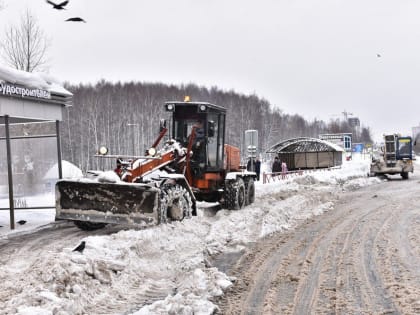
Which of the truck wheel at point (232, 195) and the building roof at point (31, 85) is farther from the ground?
the building roof at point (31, 85)

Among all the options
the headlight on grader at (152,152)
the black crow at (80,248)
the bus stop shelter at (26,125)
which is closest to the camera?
the black crow at (80,248)

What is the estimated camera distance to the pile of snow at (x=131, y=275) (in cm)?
470

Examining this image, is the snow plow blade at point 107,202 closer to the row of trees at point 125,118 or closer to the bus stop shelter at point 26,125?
the bus stop shelter at point 26,125

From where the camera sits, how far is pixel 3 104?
32.9 ft

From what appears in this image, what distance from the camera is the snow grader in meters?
8.48

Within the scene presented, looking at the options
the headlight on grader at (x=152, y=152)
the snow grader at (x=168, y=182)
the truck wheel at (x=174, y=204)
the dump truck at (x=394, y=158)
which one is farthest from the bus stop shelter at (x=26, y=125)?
the dump truck at (x=394, y=158)

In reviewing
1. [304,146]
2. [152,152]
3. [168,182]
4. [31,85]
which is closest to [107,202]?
[168,182]

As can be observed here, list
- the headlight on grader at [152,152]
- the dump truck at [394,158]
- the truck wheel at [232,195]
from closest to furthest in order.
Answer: the headlight on grader at [152,152]
the truck wheel at [232,195]
the dump truck at [394,158]

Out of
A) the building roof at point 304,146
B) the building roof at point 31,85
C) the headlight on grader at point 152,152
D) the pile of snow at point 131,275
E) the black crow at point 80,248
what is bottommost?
the pile of snow at point 131,275

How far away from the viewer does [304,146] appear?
39.4m

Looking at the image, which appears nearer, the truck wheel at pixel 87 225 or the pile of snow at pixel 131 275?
the pile of snow at pixel 131 275

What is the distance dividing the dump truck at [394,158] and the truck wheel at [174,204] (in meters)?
21.0

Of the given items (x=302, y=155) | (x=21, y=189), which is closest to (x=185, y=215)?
(x=21, y=189)

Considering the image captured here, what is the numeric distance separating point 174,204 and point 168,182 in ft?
1.45
